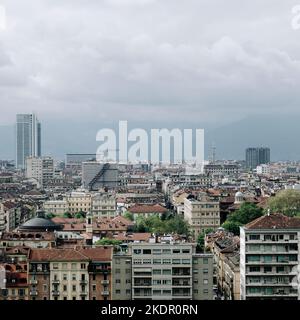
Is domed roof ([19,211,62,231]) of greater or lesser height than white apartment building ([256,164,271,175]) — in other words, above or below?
below

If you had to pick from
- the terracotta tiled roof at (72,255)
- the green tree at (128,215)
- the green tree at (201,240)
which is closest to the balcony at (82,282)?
the terracotta tiled roof at (72,255)

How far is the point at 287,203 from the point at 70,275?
5020mm

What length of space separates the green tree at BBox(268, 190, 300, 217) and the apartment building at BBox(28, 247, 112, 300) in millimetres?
4342

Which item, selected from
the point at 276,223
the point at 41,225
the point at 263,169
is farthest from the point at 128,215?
the point at 263,169

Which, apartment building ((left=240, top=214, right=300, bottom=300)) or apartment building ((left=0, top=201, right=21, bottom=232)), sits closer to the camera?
apartment building ((left=240, top=214, right=300, bottom=300))

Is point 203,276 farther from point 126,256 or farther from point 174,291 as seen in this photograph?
point 126,256

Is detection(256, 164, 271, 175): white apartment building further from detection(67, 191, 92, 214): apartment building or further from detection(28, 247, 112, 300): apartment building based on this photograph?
detection(28, 247, 112, 300): apartment building

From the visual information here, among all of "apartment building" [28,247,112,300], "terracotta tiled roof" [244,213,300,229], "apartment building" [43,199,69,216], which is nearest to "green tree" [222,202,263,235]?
"apartment building" [43,199,69,216]

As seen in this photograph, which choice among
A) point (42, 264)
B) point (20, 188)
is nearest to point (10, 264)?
point (42, 264)

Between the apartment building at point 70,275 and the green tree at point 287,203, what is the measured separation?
14.2 feet

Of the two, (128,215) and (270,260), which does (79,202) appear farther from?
(270,260)

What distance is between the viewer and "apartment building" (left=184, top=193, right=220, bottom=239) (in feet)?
29.6

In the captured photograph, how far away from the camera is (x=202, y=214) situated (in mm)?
9328

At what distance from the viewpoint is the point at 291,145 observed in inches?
289
